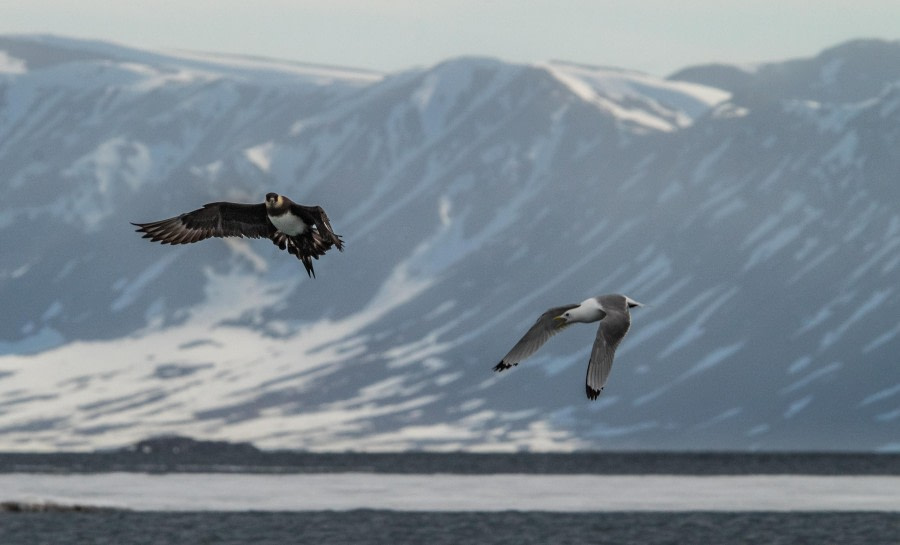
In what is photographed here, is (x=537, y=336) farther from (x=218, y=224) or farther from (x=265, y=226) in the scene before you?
(x=218, y=224)

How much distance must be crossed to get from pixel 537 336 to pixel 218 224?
5338 mm

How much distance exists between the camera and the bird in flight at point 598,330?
2189 centimetres

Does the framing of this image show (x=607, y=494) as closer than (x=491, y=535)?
No

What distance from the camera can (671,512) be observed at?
149 m

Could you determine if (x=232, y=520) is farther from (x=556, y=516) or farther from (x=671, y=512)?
(x=671, y=512)

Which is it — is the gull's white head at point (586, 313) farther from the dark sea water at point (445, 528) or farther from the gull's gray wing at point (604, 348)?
the dark sea water at point (445, 528)

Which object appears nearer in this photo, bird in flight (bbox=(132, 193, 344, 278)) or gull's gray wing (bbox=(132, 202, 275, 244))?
bird in flight (bbox=(132, 193, 344, 278))

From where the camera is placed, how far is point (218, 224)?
85.5 feet

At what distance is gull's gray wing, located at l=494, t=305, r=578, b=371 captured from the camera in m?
23.1

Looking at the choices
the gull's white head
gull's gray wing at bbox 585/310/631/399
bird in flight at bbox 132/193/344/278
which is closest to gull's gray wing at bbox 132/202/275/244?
bird in flight at bbox 132/193/344/278

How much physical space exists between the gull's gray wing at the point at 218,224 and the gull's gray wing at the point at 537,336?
415 cm

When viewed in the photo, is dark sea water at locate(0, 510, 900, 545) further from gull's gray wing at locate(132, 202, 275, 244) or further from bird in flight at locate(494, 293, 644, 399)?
bird in flight at locate(494, 293, 644, 399)

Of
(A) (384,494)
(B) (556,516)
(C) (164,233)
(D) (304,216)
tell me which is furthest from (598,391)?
(A) (384,494)

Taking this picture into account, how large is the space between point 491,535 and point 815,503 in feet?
204
